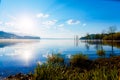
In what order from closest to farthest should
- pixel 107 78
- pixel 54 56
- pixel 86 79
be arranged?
1. pixel 107 78
2. pixel 86 79
3. pixel 54 56

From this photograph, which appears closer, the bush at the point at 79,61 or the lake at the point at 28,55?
the lake at the point at 28,55

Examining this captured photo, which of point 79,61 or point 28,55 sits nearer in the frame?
point 79,61

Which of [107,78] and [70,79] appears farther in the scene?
[70,79]

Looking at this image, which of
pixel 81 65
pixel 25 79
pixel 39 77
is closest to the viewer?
pixel 39 77

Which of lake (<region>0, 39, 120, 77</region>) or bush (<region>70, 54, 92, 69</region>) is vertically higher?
bush (<region>70, 54, 92, 69</region>)

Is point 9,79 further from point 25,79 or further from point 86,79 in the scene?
point 86,79

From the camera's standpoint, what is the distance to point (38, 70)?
20.9 ft

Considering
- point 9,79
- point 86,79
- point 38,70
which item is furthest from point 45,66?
point 9,79

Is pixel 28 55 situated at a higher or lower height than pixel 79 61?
lower

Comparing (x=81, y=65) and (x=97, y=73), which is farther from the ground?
(x=97, y=73)

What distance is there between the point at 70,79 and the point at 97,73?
0.69 m

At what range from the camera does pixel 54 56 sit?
14805mm

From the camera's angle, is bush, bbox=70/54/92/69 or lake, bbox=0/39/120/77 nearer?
lake, bbox=0/39/120/77

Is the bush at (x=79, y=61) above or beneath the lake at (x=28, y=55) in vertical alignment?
above
